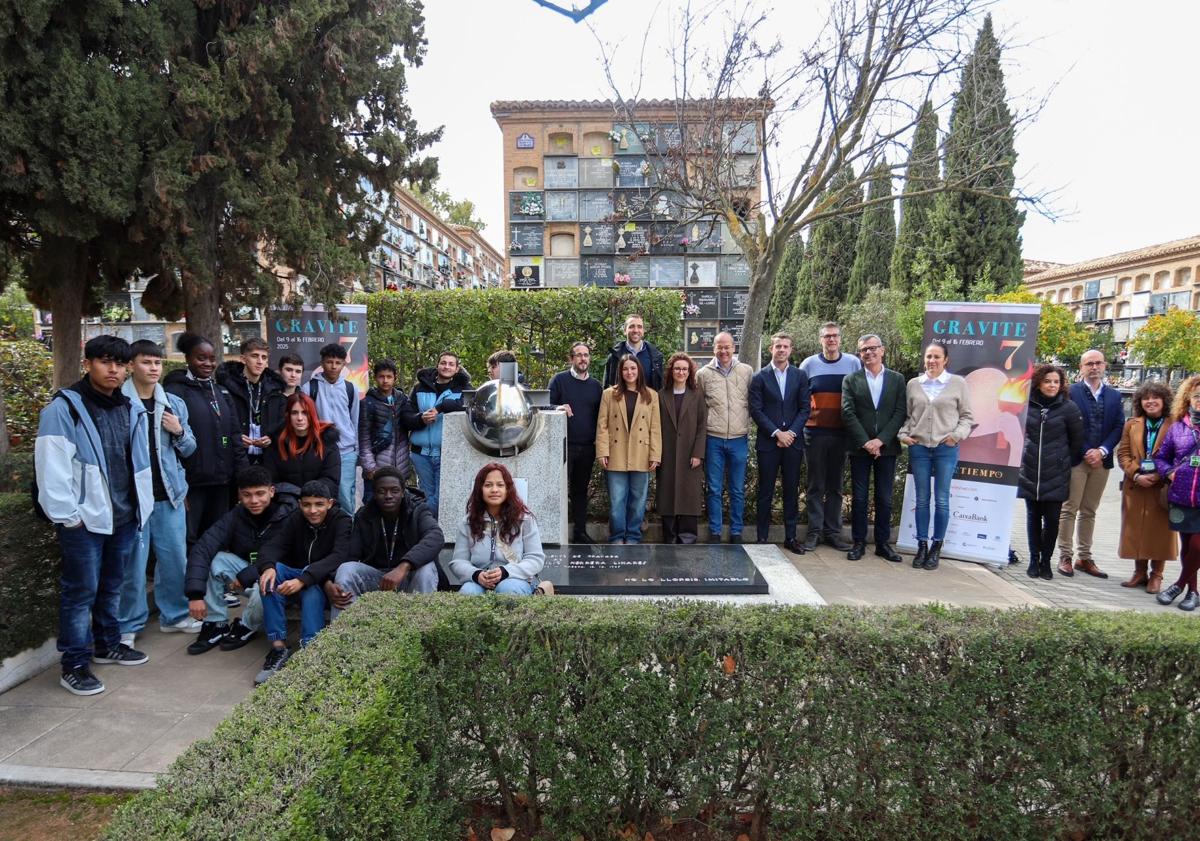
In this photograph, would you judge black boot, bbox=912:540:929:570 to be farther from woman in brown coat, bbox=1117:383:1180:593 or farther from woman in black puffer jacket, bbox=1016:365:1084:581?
woman in brown coat, bbox=1117:383:1180:593

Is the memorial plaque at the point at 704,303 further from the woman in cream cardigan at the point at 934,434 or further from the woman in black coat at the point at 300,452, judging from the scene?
the woman in black coat at the point at 300,452

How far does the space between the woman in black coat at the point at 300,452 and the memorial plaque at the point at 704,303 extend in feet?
55.6

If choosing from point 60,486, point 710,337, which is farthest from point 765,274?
point 710,337

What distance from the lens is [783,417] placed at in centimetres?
583

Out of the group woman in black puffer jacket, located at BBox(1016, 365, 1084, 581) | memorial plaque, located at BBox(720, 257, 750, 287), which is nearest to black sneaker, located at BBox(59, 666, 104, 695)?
woman in black puffer jacket, located at BBox(1016, 365, 1084, 581)

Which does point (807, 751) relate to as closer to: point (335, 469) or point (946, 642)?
point (946, 642)

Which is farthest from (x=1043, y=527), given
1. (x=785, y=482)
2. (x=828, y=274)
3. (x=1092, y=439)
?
(x=828, y=274)

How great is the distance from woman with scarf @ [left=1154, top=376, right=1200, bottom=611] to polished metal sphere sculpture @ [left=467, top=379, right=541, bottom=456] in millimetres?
4919

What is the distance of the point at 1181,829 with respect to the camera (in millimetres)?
2281

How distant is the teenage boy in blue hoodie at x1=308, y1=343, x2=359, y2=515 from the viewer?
5.26 m

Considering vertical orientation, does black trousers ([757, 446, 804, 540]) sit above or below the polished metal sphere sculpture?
below

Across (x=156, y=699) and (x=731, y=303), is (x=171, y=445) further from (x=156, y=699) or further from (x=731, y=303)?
(x=731, y=303)

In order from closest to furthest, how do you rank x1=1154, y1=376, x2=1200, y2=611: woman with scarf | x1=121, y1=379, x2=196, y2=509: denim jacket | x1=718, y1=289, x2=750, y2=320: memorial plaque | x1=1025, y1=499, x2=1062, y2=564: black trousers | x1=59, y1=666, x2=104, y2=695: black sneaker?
x1=59, y1=666, x2=104, y2=695: black sneaker, x1=121, y1=379, x2=196, y2=509: denim jacket, x1=1154, y1=376, x2=1200, y2=611: woman with scarf, x1=1025, y1=499, x2=1062, y2=564: black trousers, x1=718, y1=289, x2=750, y2=320: memorial plaque

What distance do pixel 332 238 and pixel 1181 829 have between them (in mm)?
7315
